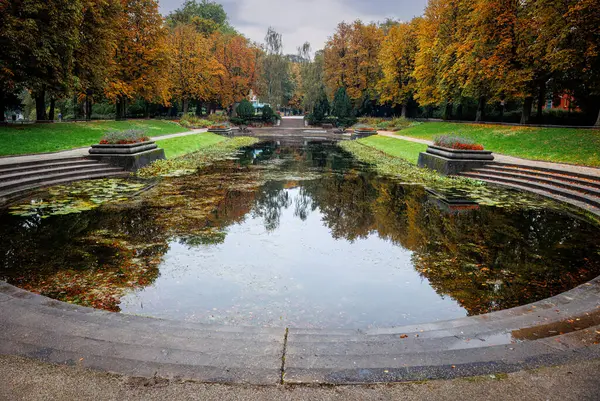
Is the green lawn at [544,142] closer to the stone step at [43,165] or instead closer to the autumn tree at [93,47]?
the stone step at [43,165]

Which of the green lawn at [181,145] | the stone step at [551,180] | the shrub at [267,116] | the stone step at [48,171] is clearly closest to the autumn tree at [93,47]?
the green lawn at [181,145]

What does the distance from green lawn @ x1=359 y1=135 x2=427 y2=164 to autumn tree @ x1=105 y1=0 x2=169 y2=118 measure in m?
22.1

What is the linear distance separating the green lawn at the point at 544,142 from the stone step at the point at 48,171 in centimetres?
1828

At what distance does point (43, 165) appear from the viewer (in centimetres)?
1548

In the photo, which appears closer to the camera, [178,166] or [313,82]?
[178,166]

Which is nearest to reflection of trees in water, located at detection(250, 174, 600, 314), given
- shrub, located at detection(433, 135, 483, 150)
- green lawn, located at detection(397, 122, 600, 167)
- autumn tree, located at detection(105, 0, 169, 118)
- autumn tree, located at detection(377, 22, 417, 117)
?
shrub, located at detection(433, 135, 483, 150)

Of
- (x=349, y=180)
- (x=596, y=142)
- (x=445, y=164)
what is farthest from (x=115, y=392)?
(x=596, y=142)

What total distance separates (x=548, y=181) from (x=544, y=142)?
1022cm

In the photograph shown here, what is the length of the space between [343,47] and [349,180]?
164 feet

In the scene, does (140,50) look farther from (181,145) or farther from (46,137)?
(46,137)

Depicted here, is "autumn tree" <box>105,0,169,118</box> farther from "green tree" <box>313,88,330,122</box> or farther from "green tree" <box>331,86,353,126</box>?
"green tree" <box>313,88,330,122</box>

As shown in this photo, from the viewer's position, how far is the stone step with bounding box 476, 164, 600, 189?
13.9m

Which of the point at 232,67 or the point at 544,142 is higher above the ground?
the point at 232,67

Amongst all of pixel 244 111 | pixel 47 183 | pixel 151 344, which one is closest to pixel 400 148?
pixel 47 183
